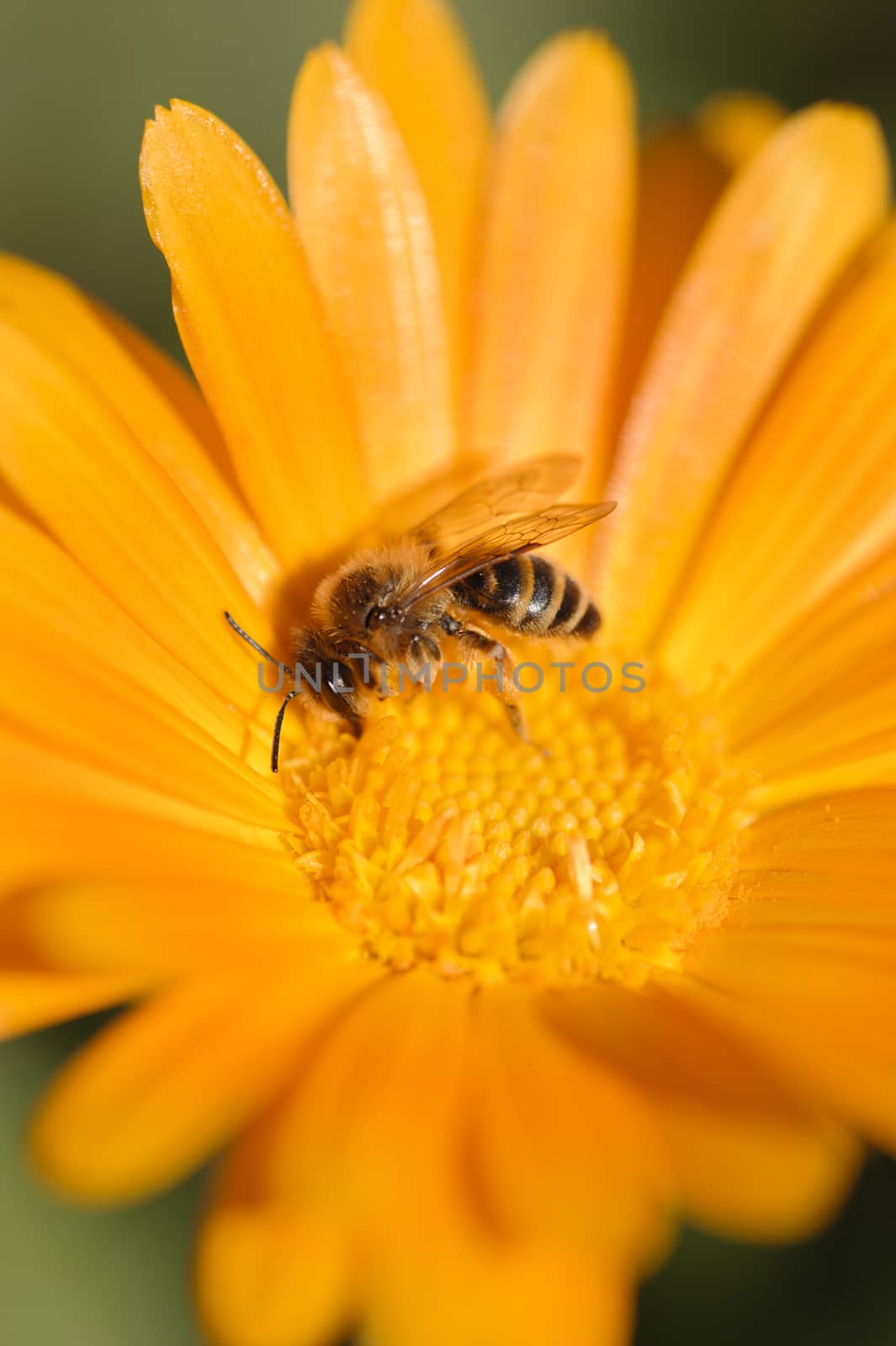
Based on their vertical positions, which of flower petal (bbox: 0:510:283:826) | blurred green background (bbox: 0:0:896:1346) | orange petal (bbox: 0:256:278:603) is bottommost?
flower petal (bbox: 0:510:283:826)

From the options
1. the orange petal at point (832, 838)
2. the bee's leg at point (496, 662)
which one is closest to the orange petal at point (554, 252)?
the bee's leg at point (496, 662)

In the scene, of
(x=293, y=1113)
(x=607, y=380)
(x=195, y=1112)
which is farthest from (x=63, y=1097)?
(x=607, y=380)

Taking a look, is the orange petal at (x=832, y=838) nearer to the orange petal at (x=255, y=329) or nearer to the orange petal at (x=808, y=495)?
the orange petal at (x=808, y=495)

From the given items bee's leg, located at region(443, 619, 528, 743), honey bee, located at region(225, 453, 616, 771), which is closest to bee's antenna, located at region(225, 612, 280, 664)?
honey bee, located at region(225, 453, 616, 771)

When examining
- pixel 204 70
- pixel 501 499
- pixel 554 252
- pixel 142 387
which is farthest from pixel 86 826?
pixel 204 70

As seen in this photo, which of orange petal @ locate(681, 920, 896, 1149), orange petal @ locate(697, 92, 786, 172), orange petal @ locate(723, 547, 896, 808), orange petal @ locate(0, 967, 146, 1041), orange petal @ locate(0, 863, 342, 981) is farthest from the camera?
orange petal @ locate(697, 92, 786, 172)

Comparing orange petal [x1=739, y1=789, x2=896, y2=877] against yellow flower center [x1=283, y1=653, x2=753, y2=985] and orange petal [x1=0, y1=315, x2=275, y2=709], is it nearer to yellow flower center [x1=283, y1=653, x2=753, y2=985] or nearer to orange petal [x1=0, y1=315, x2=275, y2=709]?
yellow flower center [x1=283, y1=653, x2=753, y2=985]

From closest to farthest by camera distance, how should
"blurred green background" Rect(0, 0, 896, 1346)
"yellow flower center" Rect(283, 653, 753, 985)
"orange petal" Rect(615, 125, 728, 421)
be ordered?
1. "yellow flower center" Rect(283, 653, 753, 985)
2. "orange petal" Rect(615, 125, 728, 421)
3. "blurred green background" Rect(0, 0, 896, 1346)
